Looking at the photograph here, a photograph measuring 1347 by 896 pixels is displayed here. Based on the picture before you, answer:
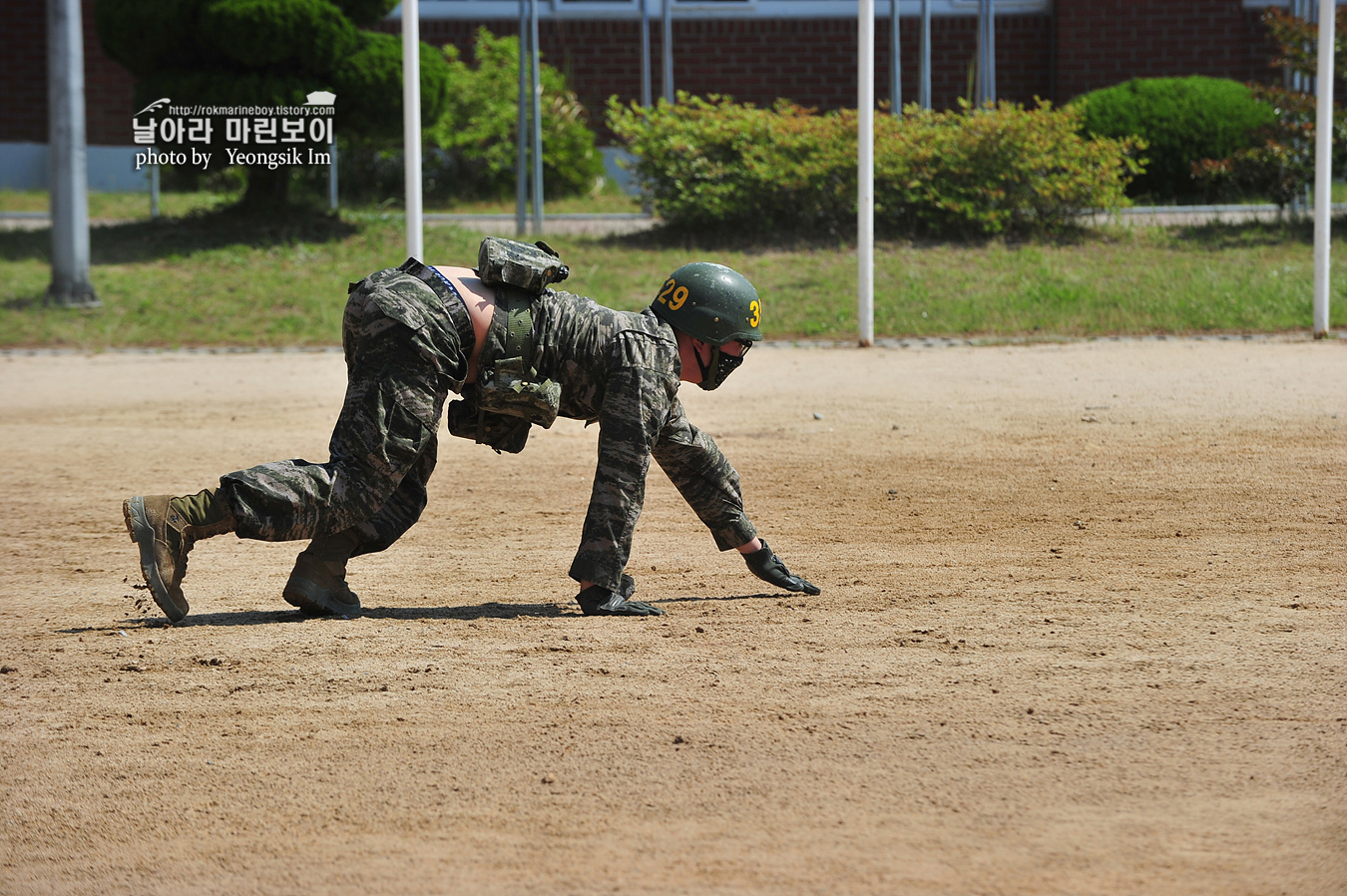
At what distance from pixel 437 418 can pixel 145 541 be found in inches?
40.7

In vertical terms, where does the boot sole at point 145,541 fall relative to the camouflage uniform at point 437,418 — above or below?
below

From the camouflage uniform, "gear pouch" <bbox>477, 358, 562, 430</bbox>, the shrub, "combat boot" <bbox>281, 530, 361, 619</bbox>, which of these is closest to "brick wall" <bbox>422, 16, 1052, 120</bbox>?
the shrub

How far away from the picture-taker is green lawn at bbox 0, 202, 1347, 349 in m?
14.5

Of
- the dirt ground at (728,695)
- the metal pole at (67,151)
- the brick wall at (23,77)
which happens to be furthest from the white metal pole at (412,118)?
the brick wall at (23,77)

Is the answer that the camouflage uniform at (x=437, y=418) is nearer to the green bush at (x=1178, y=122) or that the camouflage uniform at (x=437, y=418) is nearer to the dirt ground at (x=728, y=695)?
the dirt ground at (x=728, y=695)

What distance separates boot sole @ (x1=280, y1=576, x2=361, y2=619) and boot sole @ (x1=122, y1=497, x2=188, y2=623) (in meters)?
0.45

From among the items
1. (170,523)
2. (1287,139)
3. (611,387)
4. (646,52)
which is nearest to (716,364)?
(611,387)

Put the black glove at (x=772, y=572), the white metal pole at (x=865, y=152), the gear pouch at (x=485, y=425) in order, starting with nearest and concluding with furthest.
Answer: the gear pouch at (x=485, y=425)
the black glove at (x=772, y=572)
the white metal pole at (x=865, y=152)

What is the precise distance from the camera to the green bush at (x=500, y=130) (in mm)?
20750

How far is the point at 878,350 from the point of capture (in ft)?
44.0

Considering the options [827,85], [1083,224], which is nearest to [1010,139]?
[1083,224]

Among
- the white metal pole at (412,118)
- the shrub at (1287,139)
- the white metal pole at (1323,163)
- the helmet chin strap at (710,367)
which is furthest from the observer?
the shrub at (1287,139)

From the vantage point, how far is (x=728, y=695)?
4258 millimetres

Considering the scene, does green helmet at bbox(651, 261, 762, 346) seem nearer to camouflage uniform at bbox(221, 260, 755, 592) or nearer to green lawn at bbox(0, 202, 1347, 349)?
camouflage uniform at bbox(221, 260, 755, 592)
